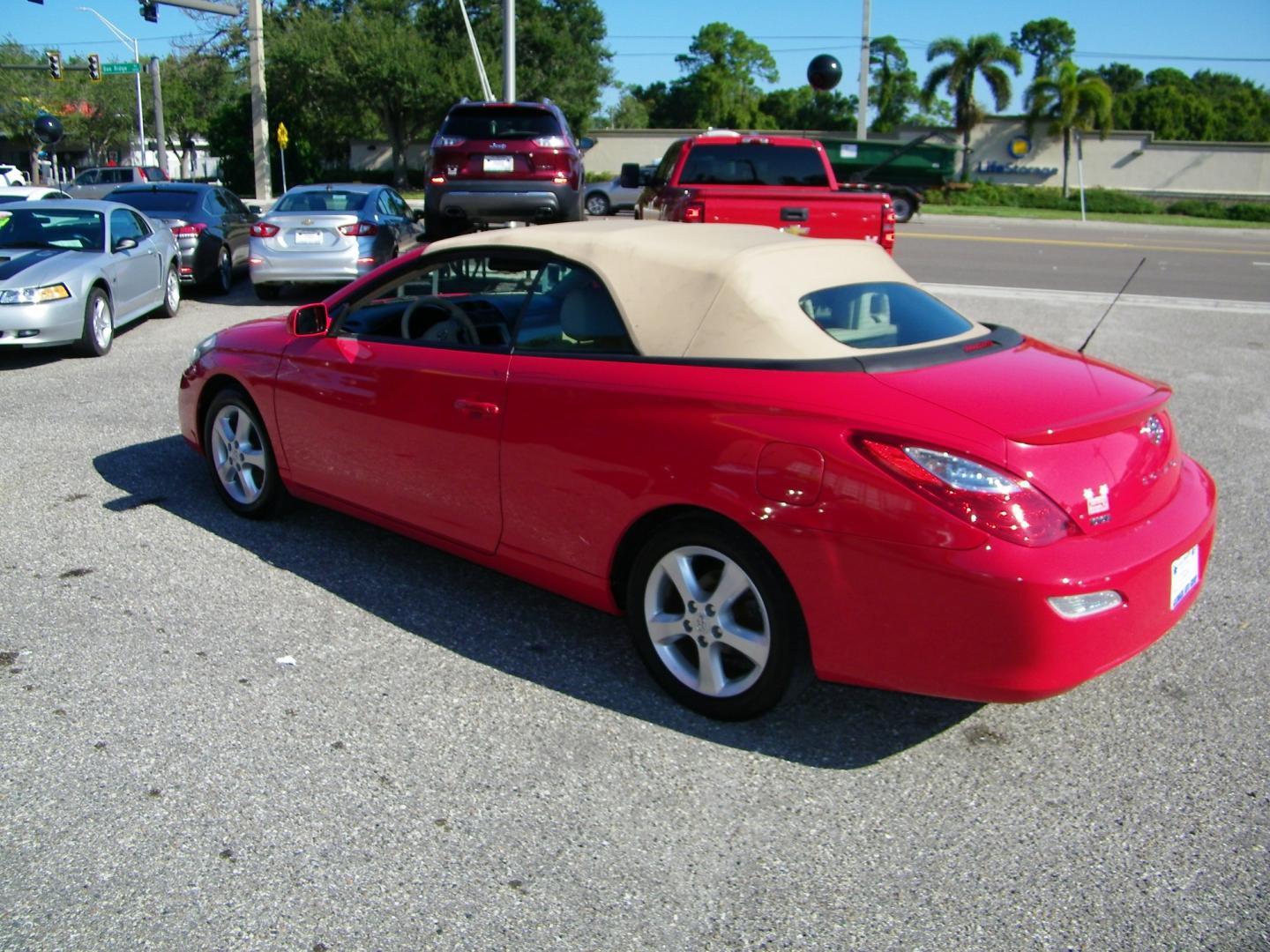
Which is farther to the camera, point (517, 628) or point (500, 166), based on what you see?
point (500, 166)

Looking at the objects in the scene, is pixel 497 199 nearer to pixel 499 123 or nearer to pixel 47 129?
pixel 499 123

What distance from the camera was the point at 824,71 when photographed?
2161cm

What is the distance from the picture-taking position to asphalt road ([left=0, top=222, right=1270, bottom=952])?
2.78 metres

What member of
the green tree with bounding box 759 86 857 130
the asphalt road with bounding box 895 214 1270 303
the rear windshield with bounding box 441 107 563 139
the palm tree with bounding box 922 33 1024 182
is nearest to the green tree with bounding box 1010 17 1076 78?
the green tree with bounding box 759 86 857 130

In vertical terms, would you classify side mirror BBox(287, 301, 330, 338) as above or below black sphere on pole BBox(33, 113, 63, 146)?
below

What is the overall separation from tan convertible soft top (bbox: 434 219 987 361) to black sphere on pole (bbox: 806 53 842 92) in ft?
61.2

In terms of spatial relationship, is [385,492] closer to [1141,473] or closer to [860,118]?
[1141,473]

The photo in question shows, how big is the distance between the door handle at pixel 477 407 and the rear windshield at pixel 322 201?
398 inches

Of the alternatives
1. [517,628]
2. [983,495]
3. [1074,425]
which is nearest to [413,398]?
[517,628]

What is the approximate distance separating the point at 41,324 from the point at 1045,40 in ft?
332

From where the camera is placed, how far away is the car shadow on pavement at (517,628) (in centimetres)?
370

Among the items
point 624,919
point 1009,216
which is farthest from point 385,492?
point 1009,216

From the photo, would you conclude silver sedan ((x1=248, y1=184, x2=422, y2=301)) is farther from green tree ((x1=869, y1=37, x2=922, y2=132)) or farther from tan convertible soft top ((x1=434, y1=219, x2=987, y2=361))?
green tree ((x1=869, y1=37, x2=922, y2=132))

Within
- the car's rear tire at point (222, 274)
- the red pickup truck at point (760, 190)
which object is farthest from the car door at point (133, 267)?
the red pickup truck at point (760, 190)
